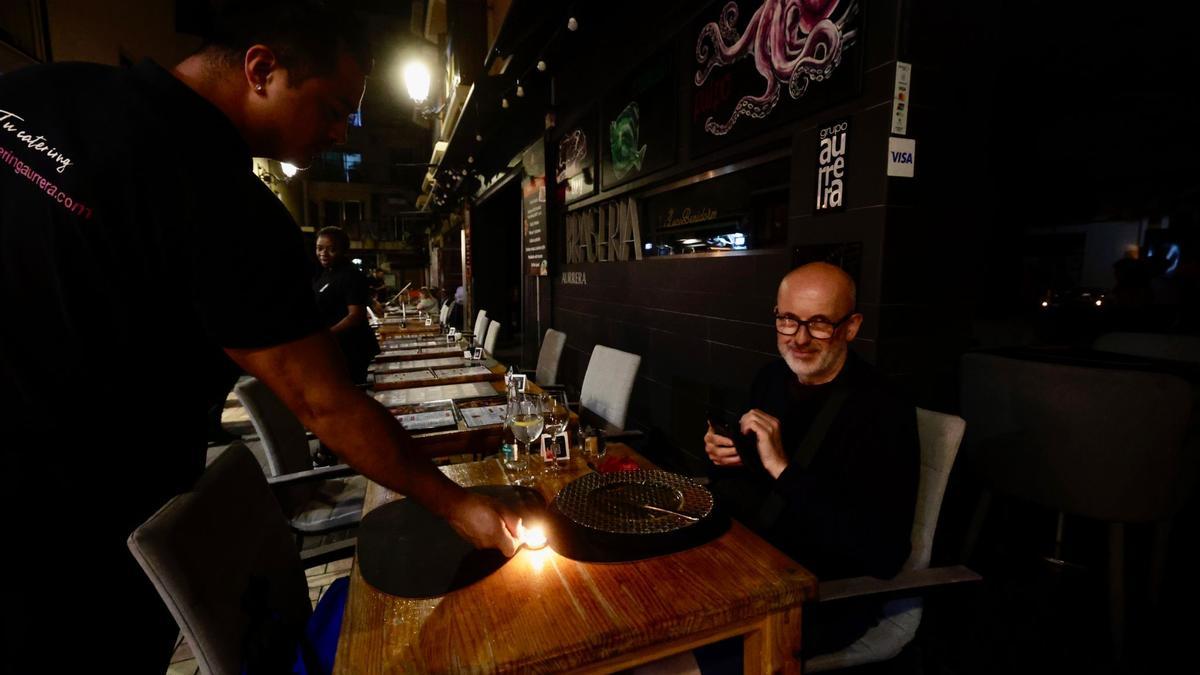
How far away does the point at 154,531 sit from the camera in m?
0.88

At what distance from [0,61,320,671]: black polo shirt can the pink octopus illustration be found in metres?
2.41

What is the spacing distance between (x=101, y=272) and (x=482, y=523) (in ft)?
2.66

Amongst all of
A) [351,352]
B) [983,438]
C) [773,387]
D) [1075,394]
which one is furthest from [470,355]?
[1075,394]

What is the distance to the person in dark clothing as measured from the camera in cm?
405

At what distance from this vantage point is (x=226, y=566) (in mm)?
1058

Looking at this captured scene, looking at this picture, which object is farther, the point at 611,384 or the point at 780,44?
the point at 611,384

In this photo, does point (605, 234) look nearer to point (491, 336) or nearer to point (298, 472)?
point (491, 336)

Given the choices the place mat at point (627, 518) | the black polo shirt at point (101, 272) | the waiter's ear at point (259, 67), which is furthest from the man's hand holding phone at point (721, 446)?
the waiter's ear at point (259, 67)

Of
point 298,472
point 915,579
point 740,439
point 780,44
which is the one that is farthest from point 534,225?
point 915,579

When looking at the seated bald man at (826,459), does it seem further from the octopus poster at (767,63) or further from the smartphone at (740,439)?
the octopus poster at (767,63)

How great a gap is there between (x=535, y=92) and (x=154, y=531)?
6058 millimetres

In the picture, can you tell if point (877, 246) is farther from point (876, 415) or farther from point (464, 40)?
point (464, 40)

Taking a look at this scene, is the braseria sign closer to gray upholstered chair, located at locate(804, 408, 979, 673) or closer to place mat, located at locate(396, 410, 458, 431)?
place mat, located at locate(396, 410, 458, 431)

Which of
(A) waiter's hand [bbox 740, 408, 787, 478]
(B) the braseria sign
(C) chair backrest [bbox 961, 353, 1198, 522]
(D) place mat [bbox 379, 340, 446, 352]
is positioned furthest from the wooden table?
(D) place mat [bbox 379, 340, 446, 352]
